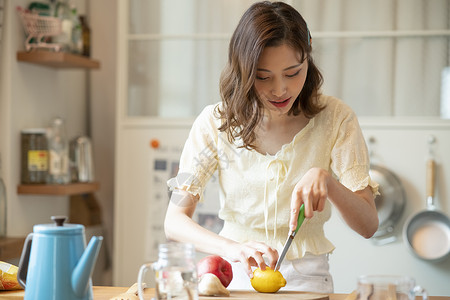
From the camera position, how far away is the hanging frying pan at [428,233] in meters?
2.55

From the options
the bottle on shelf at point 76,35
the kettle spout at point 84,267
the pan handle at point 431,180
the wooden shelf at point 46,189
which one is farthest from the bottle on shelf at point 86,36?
the kettle spout at point 84,267

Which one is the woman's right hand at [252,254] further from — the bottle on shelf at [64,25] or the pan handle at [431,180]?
the bottle on shelf at [64,25]

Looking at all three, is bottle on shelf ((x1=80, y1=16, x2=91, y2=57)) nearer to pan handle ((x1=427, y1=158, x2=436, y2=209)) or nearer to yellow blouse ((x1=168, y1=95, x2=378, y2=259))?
yellow blouse ((x1=168, y1=95, x2=378, y2=259))

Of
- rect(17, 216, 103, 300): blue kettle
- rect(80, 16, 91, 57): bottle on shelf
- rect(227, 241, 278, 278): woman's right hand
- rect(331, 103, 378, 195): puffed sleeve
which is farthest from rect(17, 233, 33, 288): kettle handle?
rect(80, 16, 91, 57): bottle on shelf

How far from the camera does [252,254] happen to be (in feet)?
4.09

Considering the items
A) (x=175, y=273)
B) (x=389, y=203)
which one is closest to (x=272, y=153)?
(x=175, y=273)

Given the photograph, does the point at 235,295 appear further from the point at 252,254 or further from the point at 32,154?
the point at 32,154

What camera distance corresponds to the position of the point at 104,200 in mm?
3275

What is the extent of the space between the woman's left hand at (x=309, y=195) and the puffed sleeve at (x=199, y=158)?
1.30 ft

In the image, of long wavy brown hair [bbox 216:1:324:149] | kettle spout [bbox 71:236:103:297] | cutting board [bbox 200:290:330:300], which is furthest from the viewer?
long wavy brown hair [bbox 216:1:324:149]

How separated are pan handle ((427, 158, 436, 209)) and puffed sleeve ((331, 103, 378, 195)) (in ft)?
3.75

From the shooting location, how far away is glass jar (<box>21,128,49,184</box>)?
254 centimetres

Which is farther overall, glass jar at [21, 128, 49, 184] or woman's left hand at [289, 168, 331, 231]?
glass jar at [21, 128, 49, 184]

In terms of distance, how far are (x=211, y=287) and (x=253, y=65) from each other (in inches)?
20.6
